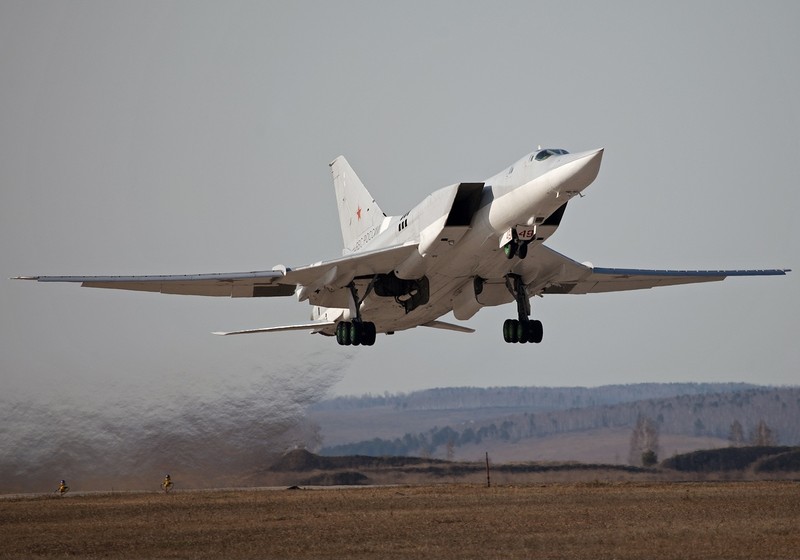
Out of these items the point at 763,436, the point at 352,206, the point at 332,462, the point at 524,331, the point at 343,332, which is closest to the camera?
the point at 524,331

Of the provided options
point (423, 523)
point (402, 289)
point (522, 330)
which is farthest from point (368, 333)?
point (423, 523)

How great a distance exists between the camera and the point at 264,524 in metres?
26.6

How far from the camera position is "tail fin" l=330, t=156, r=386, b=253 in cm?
3334

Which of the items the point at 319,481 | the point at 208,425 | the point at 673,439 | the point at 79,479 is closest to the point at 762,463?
the point at 673,439

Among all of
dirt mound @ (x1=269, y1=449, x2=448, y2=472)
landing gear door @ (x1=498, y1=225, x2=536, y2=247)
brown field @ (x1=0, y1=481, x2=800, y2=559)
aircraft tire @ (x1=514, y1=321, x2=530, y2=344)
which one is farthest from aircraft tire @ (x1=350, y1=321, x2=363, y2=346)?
dirt mound @ (x1=269, y1=449, x2=448, y2=472)

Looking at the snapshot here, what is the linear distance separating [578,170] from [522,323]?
6088 mm

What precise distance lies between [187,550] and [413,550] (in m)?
4.21

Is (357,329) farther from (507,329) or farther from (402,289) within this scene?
(507,329)

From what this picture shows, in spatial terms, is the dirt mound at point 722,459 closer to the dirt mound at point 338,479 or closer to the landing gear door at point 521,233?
the dirt mound at point 338,479

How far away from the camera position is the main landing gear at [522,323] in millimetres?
27828

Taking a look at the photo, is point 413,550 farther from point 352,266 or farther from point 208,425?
point 208,425

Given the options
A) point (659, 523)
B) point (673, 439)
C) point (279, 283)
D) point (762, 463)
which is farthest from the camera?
point (673, 439)

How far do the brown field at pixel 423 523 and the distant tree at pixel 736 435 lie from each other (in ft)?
21.3

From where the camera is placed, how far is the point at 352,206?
113 ft
